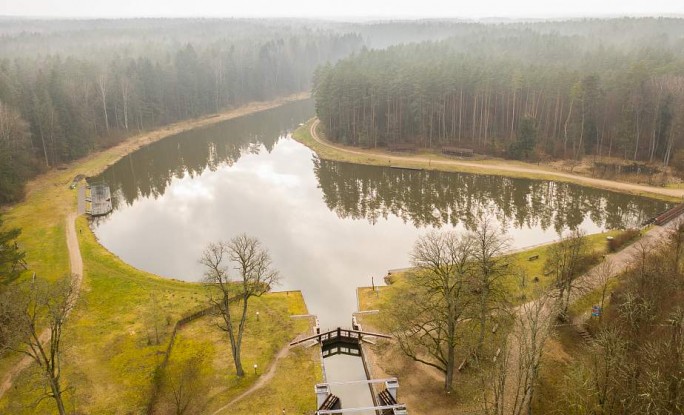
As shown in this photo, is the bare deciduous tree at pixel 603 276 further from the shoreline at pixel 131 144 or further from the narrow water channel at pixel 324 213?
the shoreline at pixel 131 144

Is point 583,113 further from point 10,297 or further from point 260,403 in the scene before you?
point 10,297

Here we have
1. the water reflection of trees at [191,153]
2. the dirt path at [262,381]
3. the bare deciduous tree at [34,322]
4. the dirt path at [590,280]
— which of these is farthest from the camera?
the water reflection of trees at [191,153]

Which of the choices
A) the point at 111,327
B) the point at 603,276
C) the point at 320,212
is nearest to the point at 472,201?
the point at 320,212

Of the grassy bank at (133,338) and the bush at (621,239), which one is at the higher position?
the bush at (621,239)

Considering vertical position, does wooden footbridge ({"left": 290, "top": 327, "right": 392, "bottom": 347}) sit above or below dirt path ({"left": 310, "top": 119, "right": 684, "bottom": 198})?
below

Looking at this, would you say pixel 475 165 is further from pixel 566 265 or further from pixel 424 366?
pixel 424 366

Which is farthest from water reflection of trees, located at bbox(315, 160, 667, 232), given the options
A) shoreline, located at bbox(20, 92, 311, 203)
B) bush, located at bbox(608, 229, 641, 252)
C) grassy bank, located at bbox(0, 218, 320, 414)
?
shoreline, located at bbox(20, 92, 311, 203)

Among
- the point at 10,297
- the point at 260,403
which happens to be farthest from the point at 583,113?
the point at 10,297

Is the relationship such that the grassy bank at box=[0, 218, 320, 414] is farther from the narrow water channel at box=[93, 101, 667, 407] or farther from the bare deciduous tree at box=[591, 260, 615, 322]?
the bare deciduous tree at box=[591, 260, 615, 322]

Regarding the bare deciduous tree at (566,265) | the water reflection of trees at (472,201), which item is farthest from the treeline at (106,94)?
the bare deciduous tree at (566,265)
